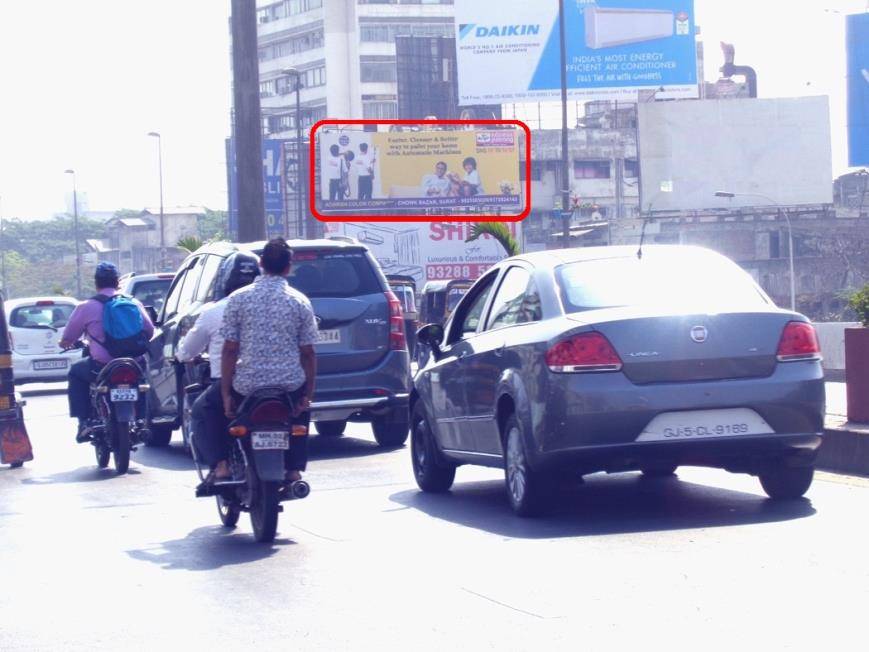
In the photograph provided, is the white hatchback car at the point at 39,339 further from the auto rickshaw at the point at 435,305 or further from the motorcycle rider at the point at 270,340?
the motorcycle rider at the point at 270,340

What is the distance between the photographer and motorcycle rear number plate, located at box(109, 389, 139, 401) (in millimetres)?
12242

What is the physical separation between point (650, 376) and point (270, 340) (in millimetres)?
2008

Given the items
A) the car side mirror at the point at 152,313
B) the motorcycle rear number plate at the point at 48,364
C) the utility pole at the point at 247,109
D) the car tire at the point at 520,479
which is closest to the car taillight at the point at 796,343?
the car tire at the point at 520,479

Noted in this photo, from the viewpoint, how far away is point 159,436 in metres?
15.2

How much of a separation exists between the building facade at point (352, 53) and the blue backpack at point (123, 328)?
92806 millimetres

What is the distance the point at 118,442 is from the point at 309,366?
4.57 m

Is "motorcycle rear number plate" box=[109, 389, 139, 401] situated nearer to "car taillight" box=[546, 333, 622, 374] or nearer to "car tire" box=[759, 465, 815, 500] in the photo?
"car taillight" box=[546, 333, 622, 374]

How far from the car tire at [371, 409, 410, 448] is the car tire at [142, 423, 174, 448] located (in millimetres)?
2163

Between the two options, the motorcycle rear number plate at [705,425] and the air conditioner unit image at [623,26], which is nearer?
the motorcycle rear number plate at [705,425]

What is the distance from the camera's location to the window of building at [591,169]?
84.6 metres

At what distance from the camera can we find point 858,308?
1077cm

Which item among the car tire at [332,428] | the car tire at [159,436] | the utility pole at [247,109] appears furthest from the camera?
the utility pole at [247,109]

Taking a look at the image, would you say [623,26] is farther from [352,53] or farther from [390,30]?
[352,53]

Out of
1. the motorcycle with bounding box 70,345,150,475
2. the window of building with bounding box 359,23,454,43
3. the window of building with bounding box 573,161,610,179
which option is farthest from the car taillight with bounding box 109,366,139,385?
the window of building with bounding box 359,23,454,43
